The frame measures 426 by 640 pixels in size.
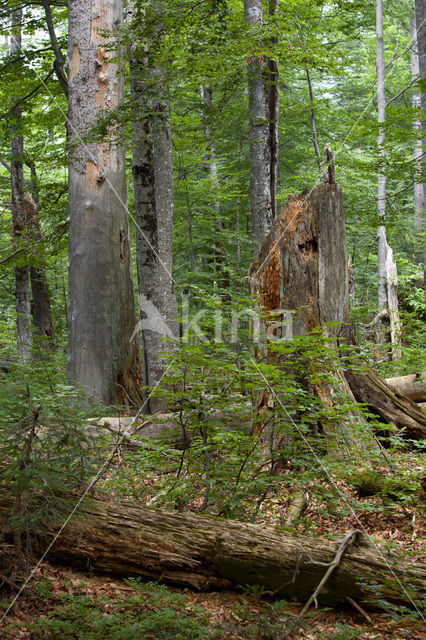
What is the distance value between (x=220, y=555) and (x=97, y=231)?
16.6 feet

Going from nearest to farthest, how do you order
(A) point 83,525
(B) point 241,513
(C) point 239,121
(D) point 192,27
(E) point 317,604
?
(E) point 317,604 < (A) point 83,525 < (B) point 241,513 < (D) point 192,27 < (C) point 239,121

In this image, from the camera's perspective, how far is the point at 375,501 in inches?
177

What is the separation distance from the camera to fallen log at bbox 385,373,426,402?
7.47 m

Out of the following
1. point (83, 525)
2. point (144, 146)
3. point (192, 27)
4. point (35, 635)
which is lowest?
point (35, 635)

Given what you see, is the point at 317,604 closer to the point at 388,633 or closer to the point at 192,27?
the point at 388,633

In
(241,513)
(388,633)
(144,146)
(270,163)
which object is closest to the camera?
(388,633)

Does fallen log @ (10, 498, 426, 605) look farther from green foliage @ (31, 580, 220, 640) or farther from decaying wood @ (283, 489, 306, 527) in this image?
decaying wood @ (283, 489, 306, 527)

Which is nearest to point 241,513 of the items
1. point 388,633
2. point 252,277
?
point 388,633

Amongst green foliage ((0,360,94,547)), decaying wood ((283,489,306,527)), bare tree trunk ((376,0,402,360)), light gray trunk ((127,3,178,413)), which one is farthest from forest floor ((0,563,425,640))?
bare tree trunk ((376,0,402,360))

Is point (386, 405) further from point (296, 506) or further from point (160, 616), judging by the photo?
point (160, 616)

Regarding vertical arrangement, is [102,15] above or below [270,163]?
above

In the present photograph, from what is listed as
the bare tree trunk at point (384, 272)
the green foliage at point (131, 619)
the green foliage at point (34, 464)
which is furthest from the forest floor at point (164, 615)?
the bare tree trunk at point (384, 272)

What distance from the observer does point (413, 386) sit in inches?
296

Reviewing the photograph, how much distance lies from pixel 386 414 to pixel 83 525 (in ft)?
12.6
